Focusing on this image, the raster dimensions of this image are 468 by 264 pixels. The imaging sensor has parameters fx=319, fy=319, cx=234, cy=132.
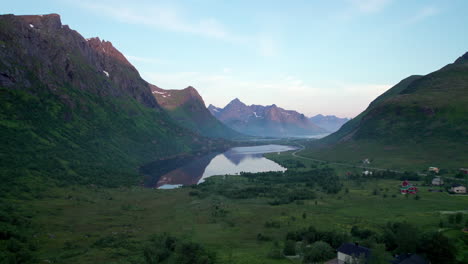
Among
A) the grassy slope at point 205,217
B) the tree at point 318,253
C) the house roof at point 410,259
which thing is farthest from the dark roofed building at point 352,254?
the grassy slope at point 205,217

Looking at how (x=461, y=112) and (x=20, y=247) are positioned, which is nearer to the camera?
(x=20, y=247)

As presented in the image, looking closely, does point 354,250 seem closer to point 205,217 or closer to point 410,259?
point 410,259

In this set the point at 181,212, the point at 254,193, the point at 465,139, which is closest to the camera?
the point at 181,212

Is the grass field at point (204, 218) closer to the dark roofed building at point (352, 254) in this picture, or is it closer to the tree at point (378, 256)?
the dark roofed building at point (352, 254)

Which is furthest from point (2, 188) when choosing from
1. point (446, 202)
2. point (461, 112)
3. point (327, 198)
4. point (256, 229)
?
point (461, 112)

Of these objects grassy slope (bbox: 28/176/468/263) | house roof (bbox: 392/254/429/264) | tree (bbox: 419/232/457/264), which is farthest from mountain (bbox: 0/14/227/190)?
tree (bbox: 419/232/457/264)

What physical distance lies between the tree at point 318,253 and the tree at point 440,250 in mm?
13883

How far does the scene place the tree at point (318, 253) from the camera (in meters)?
50.4

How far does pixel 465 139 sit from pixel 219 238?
525 ft

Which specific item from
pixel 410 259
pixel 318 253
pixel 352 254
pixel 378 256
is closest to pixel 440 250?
pixel 410 259

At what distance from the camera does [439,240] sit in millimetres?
46156

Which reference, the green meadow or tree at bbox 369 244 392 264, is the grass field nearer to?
the green meadow

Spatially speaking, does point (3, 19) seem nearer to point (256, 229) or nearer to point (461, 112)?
point (256, 229)

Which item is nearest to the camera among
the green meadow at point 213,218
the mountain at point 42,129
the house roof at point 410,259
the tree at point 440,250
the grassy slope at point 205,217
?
the house roof at point 410,259
